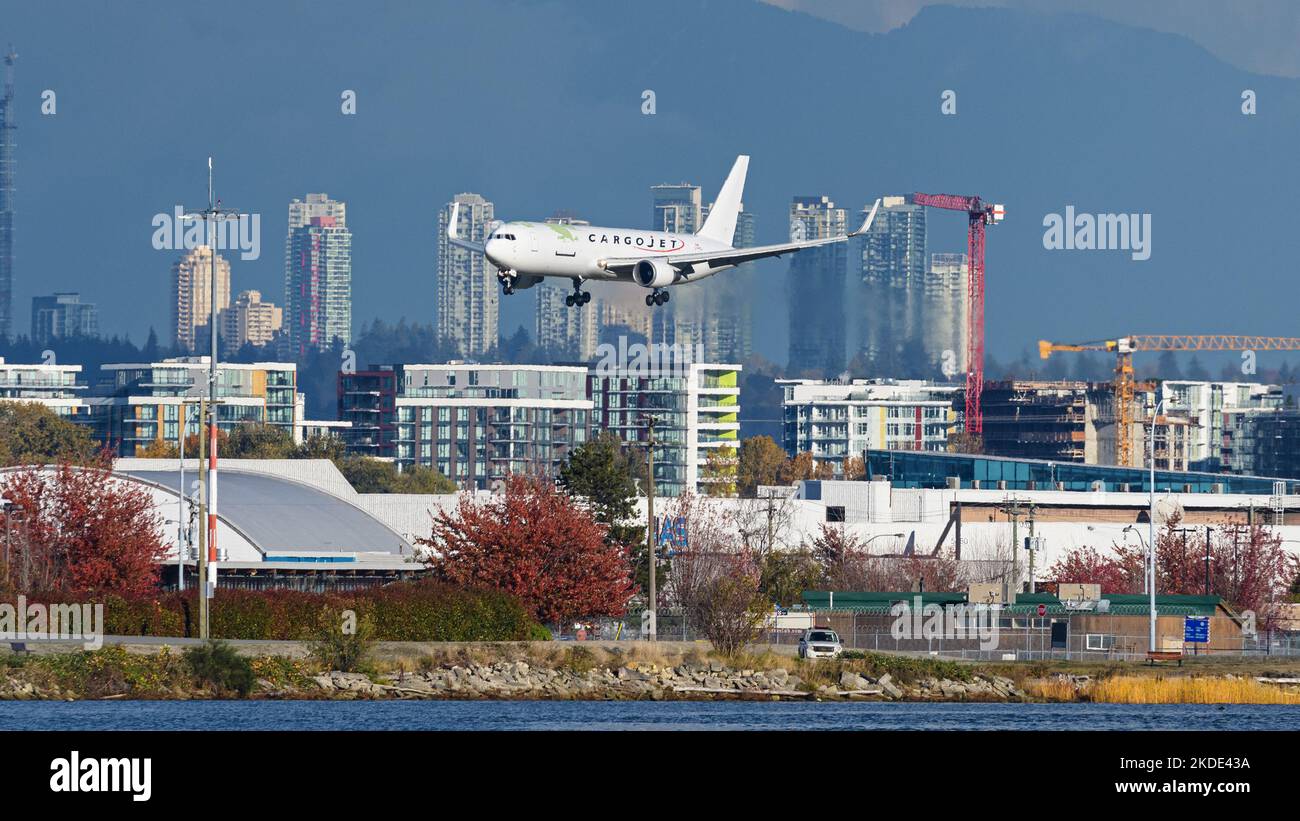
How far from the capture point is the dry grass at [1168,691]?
73.1 metres

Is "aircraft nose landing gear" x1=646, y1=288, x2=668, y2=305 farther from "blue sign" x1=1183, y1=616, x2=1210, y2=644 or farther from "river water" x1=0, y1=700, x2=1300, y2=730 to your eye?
"blue sign" x1=1183, y1=616, x2=1210, y2=644

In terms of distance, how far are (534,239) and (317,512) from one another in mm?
56493

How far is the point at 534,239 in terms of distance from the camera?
7531cm

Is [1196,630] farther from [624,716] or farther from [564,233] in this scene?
[624,716]

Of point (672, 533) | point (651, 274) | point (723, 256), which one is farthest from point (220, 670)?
point (672, 533)

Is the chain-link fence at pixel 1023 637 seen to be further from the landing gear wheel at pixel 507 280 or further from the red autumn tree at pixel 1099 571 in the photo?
the red autumn tree at pixel 1099 571

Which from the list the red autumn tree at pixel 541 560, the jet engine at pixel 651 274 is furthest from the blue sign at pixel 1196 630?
the jet engine at pixel 651 274

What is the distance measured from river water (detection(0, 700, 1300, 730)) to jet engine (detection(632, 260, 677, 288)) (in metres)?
17.0

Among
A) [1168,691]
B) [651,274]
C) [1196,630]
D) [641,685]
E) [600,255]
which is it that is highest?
[600,255]

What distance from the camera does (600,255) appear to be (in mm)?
77812

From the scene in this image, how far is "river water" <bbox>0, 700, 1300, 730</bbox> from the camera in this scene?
2339 inches

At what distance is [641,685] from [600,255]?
640 inches

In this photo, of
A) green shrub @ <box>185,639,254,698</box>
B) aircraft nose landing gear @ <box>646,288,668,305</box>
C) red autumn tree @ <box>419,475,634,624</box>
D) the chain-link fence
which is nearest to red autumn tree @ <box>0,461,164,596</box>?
red autumn tree @ <box>419,475,634,624</box>
